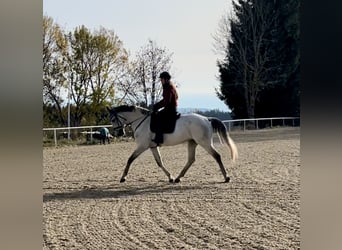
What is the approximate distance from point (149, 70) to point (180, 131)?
463 centimetres

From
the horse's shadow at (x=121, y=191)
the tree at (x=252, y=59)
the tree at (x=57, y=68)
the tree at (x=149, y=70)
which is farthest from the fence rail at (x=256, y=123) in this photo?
the horse's shadow at (x=121, y=191)

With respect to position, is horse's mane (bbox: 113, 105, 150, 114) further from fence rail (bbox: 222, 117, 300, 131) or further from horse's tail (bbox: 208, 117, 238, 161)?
fence rail (bbox: 222, 117, 300, 131)

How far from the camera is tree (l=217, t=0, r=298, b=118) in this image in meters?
10.2

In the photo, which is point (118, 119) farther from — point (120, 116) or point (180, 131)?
point (180, 131)

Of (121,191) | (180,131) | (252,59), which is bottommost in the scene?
(121,191)

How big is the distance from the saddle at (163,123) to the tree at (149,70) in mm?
3582

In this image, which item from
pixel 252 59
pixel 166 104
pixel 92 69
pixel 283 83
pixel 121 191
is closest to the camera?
pixel 121 191

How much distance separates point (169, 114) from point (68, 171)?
1.64 meters

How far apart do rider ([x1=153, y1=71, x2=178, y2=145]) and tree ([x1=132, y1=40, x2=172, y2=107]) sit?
3.60 meters

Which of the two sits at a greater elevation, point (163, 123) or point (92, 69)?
point (92, 69)

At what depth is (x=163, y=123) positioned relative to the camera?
4.25 meters

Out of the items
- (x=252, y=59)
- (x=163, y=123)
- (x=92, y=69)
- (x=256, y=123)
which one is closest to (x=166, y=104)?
(x=163, y=123)
